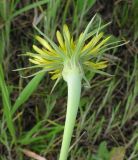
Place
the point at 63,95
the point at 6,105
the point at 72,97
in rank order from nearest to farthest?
the point at 72,97
the point at 6,105
the point at 63,95

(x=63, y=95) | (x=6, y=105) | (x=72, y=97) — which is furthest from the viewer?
(x=63, y=95)

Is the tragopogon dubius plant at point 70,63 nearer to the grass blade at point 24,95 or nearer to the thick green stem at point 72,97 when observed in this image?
the thick green stem at point 72,97

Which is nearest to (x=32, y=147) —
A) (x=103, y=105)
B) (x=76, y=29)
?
(x=103, y=105)

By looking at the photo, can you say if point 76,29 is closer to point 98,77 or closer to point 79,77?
point 98,77

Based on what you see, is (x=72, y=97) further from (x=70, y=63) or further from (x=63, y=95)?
(x=63, y=95)

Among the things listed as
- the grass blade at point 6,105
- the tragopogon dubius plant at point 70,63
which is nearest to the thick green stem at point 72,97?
the tragopogon dubius plant at point 70,63

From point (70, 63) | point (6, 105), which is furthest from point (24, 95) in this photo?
point (70, 63)

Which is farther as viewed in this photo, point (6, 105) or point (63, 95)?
point (63, 95)

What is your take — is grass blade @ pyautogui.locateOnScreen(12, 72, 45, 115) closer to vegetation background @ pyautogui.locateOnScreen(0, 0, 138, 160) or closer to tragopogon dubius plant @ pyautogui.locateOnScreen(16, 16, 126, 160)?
vegetation background @ pyautogui.locateOnScreen(0, 0, 138, 160)
